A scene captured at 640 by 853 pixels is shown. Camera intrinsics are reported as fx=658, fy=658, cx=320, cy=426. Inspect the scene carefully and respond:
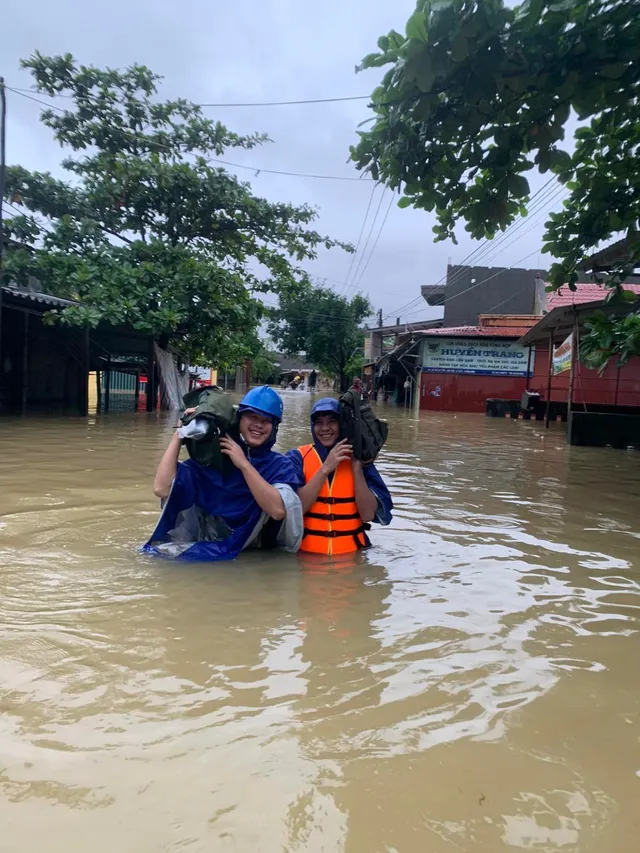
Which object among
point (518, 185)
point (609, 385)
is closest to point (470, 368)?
point (609, 385)

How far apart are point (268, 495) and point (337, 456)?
0.50m

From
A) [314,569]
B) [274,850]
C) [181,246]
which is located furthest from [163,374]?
[274,850]

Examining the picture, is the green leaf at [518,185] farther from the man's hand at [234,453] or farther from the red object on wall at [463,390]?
the red object on wall at [463,390]

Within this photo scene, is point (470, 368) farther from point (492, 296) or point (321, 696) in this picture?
point (321, 696)

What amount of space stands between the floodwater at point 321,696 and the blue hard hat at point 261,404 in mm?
988

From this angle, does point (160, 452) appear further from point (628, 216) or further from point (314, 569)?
point (628, 216)

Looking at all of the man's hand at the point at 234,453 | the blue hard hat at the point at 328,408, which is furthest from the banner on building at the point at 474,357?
the man's hand at the point at 234,453

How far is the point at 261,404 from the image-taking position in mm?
3859

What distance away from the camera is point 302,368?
10075cm

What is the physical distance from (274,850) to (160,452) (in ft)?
27.7

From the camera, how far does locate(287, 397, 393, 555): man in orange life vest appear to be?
13.3ft

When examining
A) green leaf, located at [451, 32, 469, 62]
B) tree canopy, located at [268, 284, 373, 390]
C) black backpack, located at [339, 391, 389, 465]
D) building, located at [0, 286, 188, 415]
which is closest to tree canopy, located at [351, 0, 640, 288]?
green leaf, located at [451, 32, 469, 62]

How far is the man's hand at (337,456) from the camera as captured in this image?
398 centimetres

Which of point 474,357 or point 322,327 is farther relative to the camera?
point 322,327
